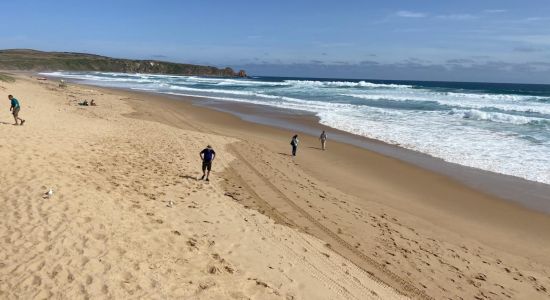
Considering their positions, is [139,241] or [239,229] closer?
[139,241]

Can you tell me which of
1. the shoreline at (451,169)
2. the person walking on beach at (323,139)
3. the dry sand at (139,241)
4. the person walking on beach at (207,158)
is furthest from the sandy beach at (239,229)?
the person walking on beach at (323,139)

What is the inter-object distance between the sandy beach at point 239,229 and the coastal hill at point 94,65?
106 metres

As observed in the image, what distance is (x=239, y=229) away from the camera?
9.20 meters

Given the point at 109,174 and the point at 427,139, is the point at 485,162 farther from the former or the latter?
the point at 109,174

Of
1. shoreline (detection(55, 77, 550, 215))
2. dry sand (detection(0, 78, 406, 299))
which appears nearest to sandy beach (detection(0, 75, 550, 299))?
dry sand (detection(0, 78, 406, 299))

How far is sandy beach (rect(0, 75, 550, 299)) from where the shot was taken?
673 centimetres

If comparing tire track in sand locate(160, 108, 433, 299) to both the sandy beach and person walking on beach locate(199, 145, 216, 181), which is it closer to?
the sandy beach

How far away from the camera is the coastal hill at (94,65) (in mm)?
108338

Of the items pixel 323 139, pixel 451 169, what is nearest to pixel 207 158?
pixel 323 139

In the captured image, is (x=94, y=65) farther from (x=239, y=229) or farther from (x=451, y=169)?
(x=239, y=229)

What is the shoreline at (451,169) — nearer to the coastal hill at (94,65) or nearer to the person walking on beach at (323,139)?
the person walking on beach at (323,139)

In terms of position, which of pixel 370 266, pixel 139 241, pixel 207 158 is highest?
pixel 207 158

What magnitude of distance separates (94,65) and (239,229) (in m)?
134

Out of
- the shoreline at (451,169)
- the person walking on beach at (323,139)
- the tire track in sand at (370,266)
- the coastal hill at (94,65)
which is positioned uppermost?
the coastal hill at (94,65)
